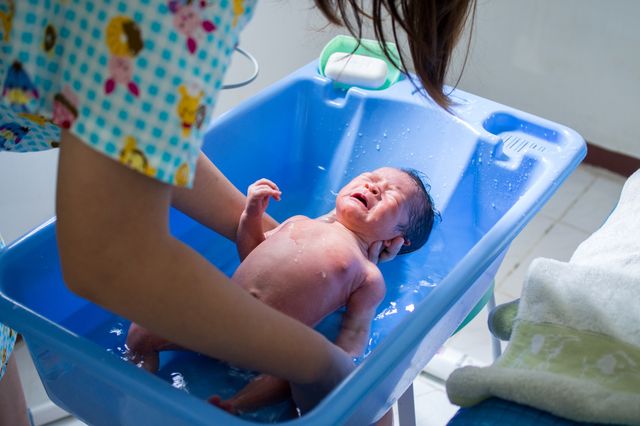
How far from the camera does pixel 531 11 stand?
1984 mm

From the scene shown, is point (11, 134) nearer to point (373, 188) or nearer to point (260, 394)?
point (260, 394)

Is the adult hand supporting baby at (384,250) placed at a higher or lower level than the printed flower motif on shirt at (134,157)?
lower

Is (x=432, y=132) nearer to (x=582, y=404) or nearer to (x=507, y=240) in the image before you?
(x=507, y=240)

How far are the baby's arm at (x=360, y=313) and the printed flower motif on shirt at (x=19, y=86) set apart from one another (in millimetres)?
615

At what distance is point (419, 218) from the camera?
4.05 ft

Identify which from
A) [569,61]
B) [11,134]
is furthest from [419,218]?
[569,61]

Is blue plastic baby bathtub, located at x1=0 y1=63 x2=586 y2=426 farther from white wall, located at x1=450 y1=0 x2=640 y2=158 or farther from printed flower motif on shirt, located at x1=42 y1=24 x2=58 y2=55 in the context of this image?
white wall, located at x1=450 y1=0 x2=640 y2=158

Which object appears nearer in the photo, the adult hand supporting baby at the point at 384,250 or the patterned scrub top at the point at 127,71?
the patterned scrub top at the point at 127,71

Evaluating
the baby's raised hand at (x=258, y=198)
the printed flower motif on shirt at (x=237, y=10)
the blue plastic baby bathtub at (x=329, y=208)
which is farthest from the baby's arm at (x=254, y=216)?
the printed flower motif on shirt at (x=237, y=10)

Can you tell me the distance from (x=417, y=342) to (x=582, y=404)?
0.18 m

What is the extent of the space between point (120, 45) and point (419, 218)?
78cm

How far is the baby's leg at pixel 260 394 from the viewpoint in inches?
36.4

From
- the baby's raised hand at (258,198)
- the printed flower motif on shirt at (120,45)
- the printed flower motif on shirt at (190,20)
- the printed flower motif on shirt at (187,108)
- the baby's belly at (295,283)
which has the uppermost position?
the printed flower motif on shirt at (190,20)

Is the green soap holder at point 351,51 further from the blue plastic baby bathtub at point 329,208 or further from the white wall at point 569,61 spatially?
the white wall at point 569,61
